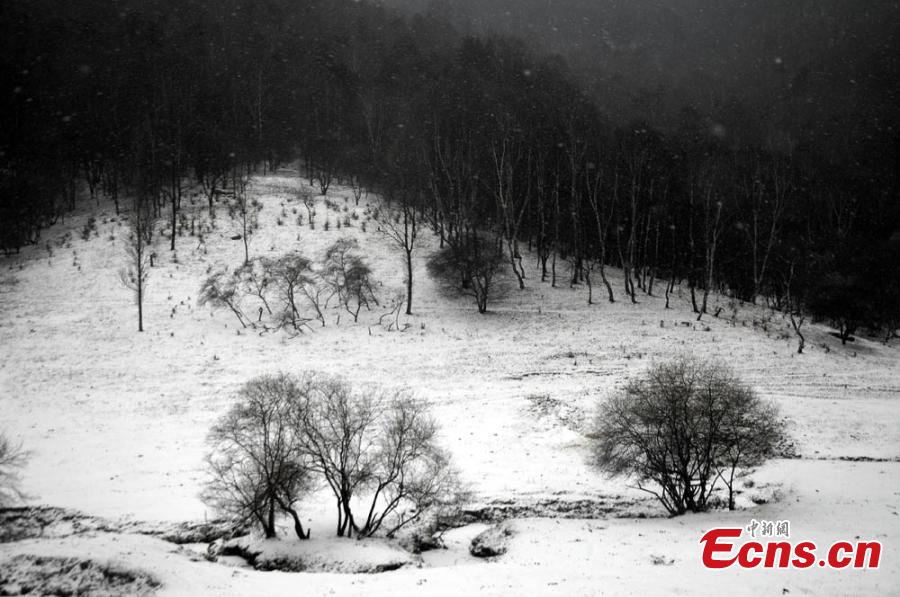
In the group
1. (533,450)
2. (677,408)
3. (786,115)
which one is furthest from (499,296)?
(786,115)

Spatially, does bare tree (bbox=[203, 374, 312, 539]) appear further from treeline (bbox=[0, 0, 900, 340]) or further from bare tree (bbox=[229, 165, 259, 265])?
bare tree (bbox=[229, 165, 259, 265])

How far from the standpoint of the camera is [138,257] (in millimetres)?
32531

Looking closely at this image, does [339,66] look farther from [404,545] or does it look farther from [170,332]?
[404,545]

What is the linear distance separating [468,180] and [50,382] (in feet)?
101

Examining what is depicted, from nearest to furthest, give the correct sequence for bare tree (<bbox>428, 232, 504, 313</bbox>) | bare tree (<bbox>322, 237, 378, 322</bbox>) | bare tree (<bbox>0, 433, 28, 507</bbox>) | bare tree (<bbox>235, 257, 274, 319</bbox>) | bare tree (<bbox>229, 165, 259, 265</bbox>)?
bare tree (<bbox>0, 433, 28, 507</bbox>)
bare tree (<bbox>322, 237, 378, 322</bbox>)
bare tree (<bbox>235, 257, 274, 319</bbox>)
bare tree (<bbox>428, 232, 504, 313</bbox>)
bare tree (<bbox>229, 165, 259, 265</bbox>)

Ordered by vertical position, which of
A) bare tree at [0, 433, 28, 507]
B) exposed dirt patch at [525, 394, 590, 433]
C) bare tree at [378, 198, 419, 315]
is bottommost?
bare tree at [0, 433, 28, 507]

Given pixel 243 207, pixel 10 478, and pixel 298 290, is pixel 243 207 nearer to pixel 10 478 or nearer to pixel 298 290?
pixel 298 290

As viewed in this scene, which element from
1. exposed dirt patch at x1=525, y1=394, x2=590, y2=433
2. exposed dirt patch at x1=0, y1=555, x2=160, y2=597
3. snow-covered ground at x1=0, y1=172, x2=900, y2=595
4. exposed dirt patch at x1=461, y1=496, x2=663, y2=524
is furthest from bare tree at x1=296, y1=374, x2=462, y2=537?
A: exposed dirt patch at x1=525, y1=394, x2=590, y2=433

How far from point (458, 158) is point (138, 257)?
24.3m

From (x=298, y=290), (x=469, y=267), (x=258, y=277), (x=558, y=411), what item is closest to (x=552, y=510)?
(x=558, y=411)

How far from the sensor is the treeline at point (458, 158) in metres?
42.0

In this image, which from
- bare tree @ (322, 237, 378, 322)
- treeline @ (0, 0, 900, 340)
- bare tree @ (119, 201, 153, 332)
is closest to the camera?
bare tree @ (119, 201, 153, 332)

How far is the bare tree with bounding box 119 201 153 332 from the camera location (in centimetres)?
3250

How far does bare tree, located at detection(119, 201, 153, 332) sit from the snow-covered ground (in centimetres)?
85
